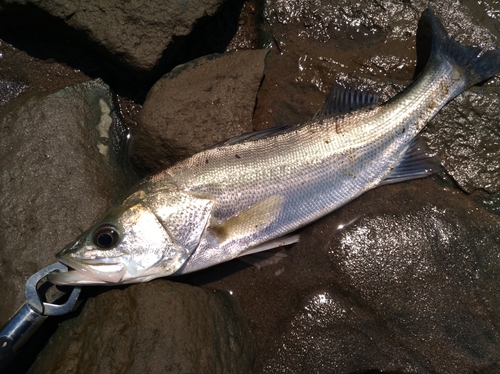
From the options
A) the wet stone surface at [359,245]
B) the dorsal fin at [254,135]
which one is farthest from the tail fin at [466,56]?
the dorsal fin at [254,135]

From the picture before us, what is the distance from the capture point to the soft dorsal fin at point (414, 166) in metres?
3.43

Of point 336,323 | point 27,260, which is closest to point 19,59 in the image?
point 27,260

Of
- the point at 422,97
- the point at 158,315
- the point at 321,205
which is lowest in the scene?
the point at 158,315

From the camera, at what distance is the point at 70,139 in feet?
11.7

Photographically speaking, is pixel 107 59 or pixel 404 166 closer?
pixel 404 166

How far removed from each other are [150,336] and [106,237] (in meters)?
0.77

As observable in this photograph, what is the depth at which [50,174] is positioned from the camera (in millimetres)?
3447

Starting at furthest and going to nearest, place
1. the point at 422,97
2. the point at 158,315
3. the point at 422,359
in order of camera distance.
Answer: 1. the point at 422,97
2. the point at 422,359
3. the point at 158,315

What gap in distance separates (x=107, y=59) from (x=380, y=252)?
312 centimetres

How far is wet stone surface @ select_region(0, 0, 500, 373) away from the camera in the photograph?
10.4 ft

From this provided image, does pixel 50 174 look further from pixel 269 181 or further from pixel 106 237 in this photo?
pixel 269 181

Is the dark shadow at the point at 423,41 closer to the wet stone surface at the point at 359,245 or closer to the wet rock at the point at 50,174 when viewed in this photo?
the wet stone surface at the point at 359,245

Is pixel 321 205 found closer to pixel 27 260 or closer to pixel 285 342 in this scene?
pixel 285 342

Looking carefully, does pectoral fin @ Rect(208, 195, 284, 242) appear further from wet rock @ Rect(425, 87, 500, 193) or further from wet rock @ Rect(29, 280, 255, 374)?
wet rock @ Rect(425, 87, 500, 193)
